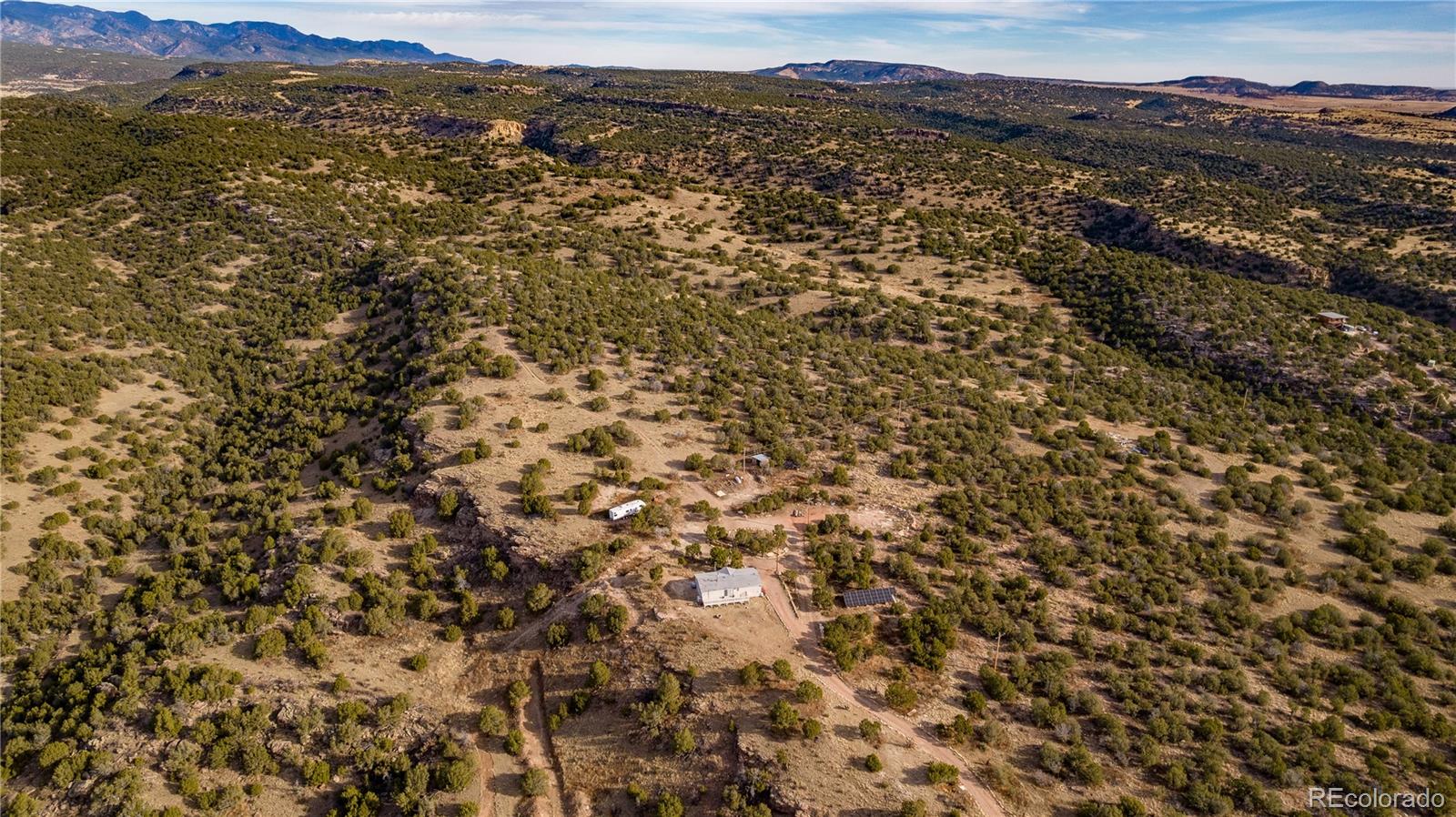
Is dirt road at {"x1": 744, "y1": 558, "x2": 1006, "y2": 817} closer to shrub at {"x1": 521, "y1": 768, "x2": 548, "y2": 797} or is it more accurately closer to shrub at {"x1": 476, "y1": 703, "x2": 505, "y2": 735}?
shrub at {"x1": 521, "y1": 768, "x2": 548, "y2": 797}

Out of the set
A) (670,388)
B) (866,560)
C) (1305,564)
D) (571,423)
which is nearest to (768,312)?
(670,388)

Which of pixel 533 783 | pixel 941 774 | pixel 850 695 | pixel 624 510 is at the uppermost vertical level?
pixel 624 510

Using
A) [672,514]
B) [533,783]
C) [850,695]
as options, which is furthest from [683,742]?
Result: [672,514]

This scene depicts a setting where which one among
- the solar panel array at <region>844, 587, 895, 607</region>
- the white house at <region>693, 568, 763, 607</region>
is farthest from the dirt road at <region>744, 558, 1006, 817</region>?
the solar panel array at <region>844, 587, 895, 607</region>

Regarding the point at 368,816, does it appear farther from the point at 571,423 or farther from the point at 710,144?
the point at 710,144

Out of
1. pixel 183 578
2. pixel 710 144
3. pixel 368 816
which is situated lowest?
pixel 368 816

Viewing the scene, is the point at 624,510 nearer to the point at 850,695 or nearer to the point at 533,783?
the point at 533,783

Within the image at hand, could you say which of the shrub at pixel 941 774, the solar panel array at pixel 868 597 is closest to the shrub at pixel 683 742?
the shrub at pixel 941 774
